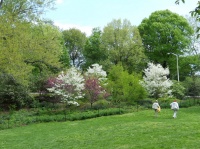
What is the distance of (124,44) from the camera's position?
4369 centimetres

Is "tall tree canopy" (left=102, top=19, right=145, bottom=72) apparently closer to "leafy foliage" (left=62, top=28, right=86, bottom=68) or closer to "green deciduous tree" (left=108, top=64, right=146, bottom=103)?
"green deciduous tree" (left=108, top=64, right=146, bottom=103)

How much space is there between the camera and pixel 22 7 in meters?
23.1

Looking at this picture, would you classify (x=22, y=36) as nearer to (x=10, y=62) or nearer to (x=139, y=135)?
(x=10, y=62)

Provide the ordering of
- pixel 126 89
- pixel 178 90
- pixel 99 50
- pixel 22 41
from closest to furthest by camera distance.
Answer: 1. pixel 22 41
2. pixel 126 89
3. pixel 178 90
4. pixel 99 50

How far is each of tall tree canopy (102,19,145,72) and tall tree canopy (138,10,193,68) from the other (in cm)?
292

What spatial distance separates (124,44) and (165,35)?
7.03 m

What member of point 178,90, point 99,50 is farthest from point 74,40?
point 178,90

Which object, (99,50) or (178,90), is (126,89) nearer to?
(178,90)

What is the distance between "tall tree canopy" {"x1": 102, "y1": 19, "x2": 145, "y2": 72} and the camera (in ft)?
142

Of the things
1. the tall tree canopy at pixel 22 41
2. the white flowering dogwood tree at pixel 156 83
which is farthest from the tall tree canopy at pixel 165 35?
the tall tree canopy at pixel 22 41

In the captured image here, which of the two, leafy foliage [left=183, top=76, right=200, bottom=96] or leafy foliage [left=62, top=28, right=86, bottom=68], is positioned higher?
leafy foliage [left=62, top=28, right=86, bottom=68]

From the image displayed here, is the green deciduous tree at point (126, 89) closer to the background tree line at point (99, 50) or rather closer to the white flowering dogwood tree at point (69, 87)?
the background tree line at point (99, 50)

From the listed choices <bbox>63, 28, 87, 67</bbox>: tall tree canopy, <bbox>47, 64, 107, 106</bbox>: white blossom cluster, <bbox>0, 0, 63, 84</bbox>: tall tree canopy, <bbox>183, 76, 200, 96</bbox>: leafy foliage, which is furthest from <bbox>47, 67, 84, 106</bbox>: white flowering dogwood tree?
<bbox>63, 28, 87, 67</bbox>: tall tree canopy

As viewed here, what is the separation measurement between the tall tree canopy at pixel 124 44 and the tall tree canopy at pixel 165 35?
2.92 metres
